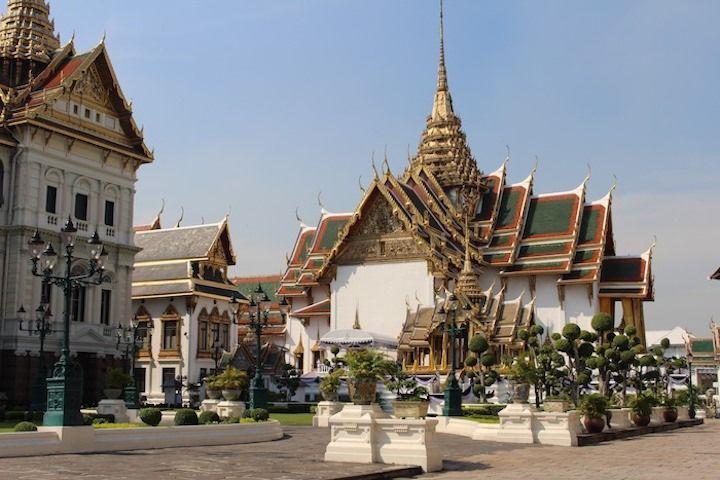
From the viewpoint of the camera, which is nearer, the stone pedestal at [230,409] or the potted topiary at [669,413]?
the stone pedestal at [230,409]

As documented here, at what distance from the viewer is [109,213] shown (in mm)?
38312

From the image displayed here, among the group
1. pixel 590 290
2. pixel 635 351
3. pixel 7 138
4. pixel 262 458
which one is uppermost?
pixel 7 138

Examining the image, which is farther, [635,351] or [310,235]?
[310,235]

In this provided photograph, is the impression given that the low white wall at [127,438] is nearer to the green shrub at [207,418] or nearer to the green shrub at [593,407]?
the green shrub at [207,418]

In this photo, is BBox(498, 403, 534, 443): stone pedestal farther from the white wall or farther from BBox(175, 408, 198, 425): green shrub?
the white wall

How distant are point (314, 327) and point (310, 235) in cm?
821

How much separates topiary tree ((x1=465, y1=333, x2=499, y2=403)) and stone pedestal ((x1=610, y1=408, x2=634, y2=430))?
8.47 meters

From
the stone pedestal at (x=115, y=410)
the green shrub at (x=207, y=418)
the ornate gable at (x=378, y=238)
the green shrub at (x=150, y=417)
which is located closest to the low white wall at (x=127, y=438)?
the green shrub at (x=207, y=418)

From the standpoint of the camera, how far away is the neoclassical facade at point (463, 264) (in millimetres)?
44062

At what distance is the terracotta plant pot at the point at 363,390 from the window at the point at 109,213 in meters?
17.2

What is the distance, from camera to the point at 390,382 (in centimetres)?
3216

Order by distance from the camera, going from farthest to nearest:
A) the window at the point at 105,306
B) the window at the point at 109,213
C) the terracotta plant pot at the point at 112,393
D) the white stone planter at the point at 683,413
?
the window at the point at 109,213 → the window at the point at 105,306 → the white stone planter at the point at 683,413 → the terracotta plant pot at the point at 112,393

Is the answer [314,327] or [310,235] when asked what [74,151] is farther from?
[310,235]

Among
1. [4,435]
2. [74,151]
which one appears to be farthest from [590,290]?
[4,435]
